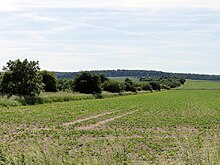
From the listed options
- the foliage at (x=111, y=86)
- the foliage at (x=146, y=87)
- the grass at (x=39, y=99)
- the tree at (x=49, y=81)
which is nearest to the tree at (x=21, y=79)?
the grass at (x=39, y=99)

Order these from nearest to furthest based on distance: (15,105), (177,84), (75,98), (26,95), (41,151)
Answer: (41,151), (15,105), (26,95), (75,98), (177,84)

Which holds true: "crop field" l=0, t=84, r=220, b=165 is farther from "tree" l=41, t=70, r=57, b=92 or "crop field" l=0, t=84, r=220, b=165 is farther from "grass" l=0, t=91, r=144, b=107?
"tree" l=41, t=70, r=57, b=92

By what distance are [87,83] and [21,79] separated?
23749 mm

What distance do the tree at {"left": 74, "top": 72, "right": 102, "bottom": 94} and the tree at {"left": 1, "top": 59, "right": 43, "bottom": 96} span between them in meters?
22.2

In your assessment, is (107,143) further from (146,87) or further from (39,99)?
(146,87)

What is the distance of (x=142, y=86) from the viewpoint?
120625 millimetres

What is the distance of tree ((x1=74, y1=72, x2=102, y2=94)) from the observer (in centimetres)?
6744

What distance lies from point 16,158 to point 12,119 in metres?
21.3

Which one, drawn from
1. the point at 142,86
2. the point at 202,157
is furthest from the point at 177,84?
the point at 202,157

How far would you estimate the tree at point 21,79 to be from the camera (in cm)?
4441

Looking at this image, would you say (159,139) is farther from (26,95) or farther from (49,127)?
(26,95)

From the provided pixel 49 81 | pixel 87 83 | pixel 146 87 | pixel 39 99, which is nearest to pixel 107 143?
pixel 39 99

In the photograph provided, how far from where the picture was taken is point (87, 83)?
67500 millimetres

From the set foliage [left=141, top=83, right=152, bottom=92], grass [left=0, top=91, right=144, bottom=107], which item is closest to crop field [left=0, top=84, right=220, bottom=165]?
grass [left=0, top=91, right=144, bottom=107]
